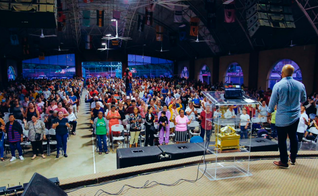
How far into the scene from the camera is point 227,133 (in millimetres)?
2936

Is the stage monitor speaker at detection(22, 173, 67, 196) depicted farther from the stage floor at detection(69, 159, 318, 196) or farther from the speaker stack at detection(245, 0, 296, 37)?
the speaker stack at detection(245, 0, 296, 37)

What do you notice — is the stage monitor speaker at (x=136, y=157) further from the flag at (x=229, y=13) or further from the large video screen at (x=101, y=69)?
the large video screen at (x=101, y=69)

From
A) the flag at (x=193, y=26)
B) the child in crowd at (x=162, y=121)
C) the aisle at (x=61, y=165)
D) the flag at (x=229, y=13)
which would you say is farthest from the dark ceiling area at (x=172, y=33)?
the aisle at (x=61, y=165)

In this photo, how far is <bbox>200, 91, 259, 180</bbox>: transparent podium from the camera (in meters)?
2.88

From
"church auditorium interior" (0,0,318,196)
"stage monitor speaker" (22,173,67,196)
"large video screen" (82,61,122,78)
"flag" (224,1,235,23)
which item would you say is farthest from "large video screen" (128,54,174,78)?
"stage monitor speaker" (22,173,67,196)

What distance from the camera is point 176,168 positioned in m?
3.21

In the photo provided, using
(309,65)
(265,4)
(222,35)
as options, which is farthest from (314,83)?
(222,35)

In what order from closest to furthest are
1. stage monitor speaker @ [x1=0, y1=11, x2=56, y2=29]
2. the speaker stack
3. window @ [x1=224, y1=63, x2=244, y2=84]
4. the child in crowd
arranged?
the child in crowd
stage monitor speaker @ [x1=0, y1=11, x2=56, y2=29]
the speaker stack
window @ [x1=224, y1=63, x2=244, y2=84]

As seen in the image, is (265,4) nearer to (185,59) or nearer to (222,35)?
(222,35)

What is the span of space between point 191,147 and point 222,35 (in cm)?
1913

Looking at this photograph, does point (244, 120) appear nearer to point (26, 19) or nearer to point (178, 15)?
point (26, 19)

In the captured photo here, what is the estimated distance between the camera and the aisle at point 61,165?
5.43 meters

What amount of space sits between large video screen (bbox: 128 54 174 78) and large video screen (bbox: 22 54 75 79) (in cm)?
985

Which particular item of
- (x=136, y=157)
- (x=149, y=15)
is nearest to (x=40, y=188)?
(x=136, y=157)
